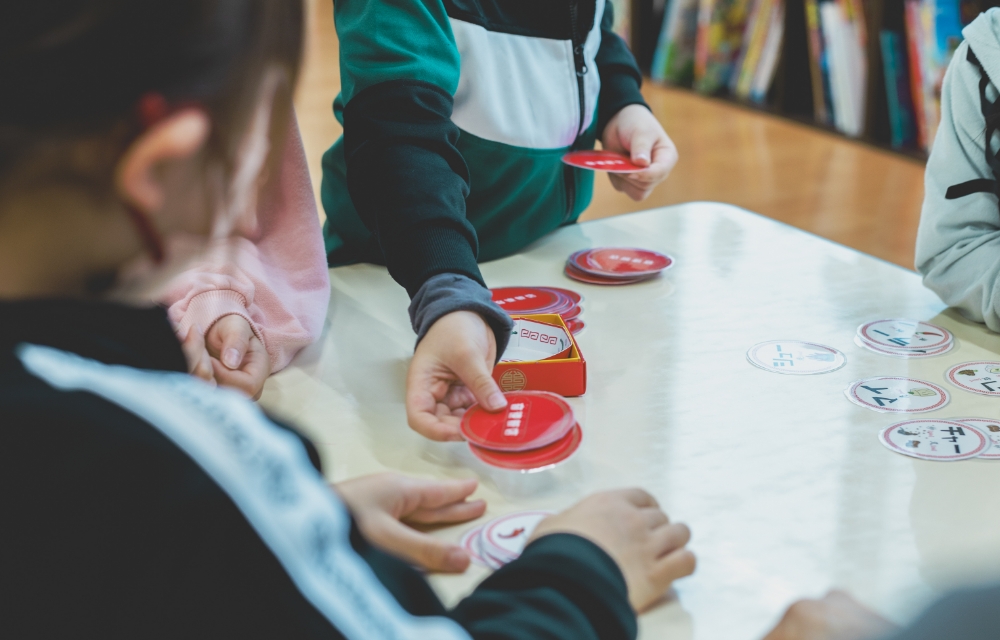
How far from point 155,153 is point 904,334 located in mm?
837

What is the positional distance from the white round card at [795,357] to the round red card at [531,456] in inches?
10.4

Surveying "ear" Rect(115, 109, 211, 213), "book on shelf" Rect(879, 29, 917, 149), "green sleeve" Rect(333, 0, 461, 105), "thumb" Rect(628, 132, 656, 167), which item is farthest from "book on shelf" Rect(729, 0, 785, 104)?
"ear" Rect(115, 109, 211, 213)

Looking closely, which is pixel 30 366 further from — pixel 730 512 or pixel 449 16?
pixel 449 16

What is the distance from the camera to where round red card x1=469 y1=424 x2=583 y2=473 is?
0.75 meters

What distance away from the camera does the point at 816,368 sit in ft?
3.02

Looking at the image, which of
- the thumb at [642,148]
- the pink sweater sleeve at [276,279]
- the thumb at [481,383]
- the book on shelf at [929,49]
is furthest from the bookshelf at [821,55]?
the thumb at [481,383]

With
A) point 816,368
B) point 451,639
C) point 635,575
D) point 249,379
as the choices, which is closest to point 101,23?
point 451,639

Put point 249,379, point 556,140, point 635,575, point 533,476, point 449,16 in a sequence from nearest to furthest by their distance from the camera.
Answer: point 635,575 < point 533,476 < point 249,379 < point 449,16 < point 556,140

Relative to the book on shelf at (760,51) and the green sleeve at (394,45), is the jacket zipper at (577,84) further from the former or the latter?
the book on shelf at (760,51)

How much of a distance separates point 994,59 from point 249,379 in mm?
884

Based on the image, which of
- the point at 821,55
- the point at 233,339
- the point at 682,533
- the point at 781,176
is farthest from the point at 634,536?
the point at 821,55

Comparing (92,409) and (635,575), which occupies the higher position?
(92,409)

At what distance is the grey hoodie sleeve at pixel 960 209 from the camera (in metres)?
1.03

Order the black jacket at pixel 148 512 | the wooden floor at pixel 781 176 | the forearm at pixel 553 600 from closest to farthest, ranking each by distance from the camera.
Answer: the black jacket at pixel 148 512 < the forearm at pixel 553 600 < the wooden floor at pixel 781 176
